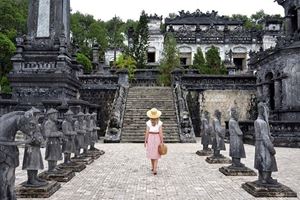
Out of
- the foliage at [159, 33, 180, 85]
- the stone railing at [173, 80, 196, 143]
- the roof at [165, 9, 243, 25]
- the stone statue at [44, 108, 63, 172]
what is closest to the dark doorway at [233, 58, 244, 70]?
the roof at [165, 9, 243, 25]

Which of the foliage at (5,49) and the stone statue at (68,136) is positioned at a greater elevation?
the foliage at (5,49)

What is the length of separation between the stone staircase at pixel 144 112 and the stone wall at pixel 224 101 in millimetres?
2167

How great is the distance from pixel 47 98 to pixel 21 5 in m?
33.4

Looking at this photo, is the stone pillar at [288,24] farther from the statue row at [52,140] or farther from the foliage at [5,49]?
the foliage at [5,49]

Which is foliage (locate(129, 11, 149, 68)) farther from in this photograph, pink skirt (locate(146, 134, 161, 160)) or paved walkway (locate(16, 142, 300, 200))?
pink skirt (locate(146, 134, 161, 160))

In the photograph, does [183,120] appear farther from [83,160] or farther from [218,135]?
[83,160]

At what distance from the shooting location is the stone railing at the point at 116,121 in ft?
61.8

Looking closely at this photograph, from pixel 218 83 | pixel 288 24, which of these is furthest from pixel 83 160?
pixel 288 24

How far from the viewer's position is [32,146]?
6.80 metres

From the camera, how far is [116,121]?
1966 centimetres

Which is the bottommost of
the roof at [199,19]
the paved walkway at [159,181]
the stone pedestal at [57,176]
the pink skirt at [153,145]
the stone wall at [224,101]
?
the paved walkway at [159,181]

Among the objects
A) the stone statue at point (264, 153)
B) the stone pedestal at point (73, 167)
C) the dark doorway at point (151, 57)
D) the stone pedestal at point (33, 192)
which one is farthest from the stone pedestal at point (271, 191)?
the dark doorway at point (151, 57)

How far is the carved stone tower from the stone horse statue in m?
→ 12.4

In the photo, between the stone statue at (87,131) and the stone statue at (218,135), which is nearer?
the stone statue at (218,135)
